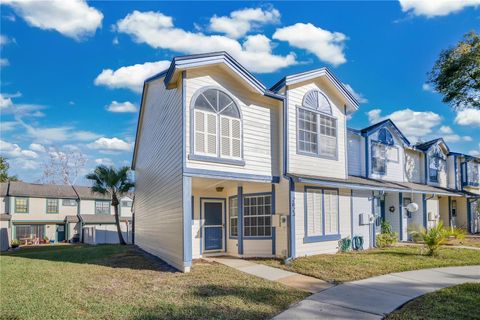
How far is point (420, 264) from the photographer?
1138 cm

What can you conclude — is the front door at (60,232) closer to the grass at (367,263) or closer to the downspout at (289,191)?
the grass at (367,263)

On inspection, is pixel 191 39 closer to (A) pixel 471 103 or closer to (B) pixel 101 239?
(A) pixel 471 103

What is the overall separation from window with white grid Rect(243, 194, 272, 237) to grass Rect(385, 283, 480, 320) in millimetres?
6181

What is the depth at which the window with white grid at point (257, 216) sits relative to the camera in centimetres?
1316

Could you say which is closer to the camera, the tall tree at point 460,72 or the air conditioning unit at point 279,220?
the air conditioning unit at point 279,220

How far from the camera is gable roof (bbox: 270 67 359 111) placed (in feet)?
43.3

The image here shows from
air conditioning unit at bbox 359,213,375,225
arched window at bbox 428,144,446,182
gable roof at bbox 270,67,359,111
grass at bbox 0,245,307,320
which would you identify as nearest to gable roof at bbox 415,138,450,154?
arched window at bbox 428,144,446,182

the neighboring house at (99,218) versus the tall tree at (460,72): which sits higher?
the tall tree at (460,72)

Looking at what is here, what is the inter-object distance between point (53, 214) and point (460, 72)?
120ft

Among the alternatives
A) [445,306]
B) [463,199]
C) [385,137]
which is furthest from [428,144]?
[445,306]

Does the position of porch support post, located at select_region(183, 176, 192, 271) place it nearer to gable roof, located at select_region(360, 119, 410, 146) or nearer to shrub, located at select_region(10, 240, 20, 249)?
gable roof, located at select_region(360, 119, 410, 146)

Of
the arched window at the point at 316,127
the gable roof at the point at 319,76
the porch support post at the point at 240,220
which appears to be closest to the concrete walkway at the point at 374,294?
the porch support post at the point at 240,220

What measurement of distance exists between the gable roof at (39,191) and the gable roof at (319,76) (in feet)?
102

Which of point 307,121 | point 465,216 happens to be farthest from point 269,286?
point 465,216
